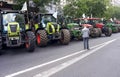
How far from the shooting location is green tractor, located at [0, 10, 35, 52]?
1714cm

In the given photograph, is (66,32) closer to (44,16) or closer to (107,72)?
(44,16)

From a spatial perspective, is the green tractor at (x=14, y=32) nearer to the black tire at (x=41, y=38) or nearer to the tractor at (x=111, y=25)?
the black tire at (x=41, y=38)

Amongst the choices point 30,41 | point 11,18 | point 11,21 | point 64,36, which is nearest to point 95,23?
point 64,36

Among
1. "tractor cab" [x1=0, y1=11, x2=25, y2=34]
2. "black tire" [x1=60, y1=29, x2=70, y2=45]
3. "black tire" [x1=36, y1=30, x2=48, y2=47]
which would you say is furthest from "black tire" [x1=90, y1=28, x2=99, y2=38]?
"tractor cab" [x1=0, y1=11, x2=25, y2=34]

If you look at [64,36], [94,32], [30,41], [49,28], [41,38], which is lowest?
[94,32]

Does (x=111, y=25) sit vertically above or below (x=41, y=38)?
below

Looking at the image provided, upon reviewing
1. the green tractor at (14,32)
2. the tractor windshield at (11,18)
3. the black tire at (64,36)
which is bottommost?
the black tire at (64,36)

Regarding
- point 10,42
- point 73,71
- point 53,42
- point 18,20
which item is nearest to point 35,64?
point 73,71

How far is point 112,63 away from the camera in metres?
13.0

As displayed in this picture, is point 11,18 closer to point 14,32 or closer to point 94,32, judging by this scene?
point 14,32

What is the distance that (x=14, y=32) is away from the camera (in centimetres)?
1730

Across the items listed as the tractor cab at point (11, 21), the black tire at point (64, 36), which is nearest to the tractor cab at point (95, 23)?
the black tire at point (64, 36)

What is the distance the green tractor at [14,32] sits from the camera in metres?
17.1

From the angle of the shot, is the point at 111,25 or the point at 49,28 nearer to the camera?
the point at 49,28
